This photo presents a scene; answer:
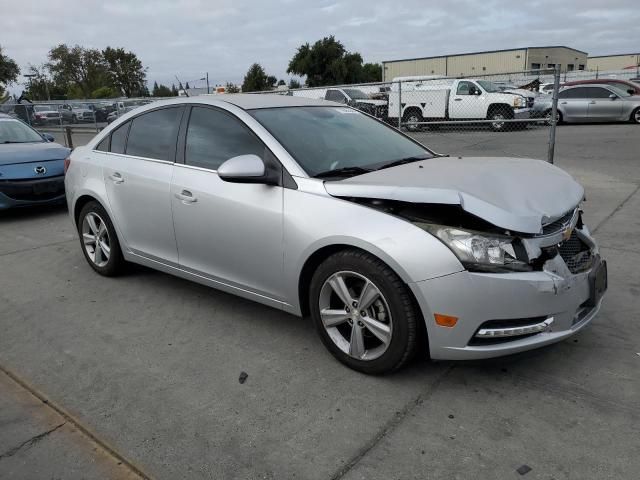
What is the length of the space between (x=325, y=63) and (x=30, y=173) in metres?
61.1

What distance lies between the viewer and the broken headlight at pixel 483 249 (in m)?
2.73

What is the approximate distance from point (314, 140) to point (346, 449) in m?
2.05

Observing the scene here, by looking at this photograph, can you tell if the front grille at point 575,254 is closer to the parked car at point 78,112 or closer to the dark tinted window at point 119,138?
the dark tinted window at point 119,138

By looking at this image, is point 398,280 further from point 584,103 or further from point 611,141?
point 584,103

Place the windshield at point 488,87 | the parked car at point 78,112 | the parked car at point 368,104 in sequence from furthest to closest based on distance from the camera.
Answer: the parked car at point 78,112, the windshield at point 488,87, the parked car at point 368,104

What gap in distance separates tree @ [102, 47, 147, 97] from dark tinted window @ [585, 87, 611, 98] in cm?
5729

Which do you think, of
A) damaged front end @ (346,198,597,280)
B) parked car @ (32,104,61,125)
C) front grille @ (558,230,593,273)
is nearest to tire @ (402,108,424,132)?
front grille @ (558,230,593,273)

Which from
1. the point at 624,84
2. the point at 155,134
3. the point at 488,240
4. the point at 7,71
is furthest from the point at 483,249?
the point at 7,71

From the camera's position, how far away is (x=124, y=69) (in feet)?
217

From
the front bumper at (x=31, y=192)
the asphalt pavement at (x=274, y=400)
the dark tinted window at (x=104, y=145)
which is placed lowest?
the asphalt pavement at (x=274, y=400)

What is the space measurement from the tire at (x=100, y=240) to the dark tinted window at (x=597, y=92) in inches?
726

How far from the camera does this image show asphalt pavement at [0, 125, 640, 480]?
96.3 inches

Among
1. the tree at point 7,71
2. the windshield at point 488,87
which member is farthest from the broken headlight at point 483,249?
the tree at point 7,71

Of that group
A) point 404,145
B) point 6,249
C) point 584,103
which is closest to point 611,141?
point 584,103
